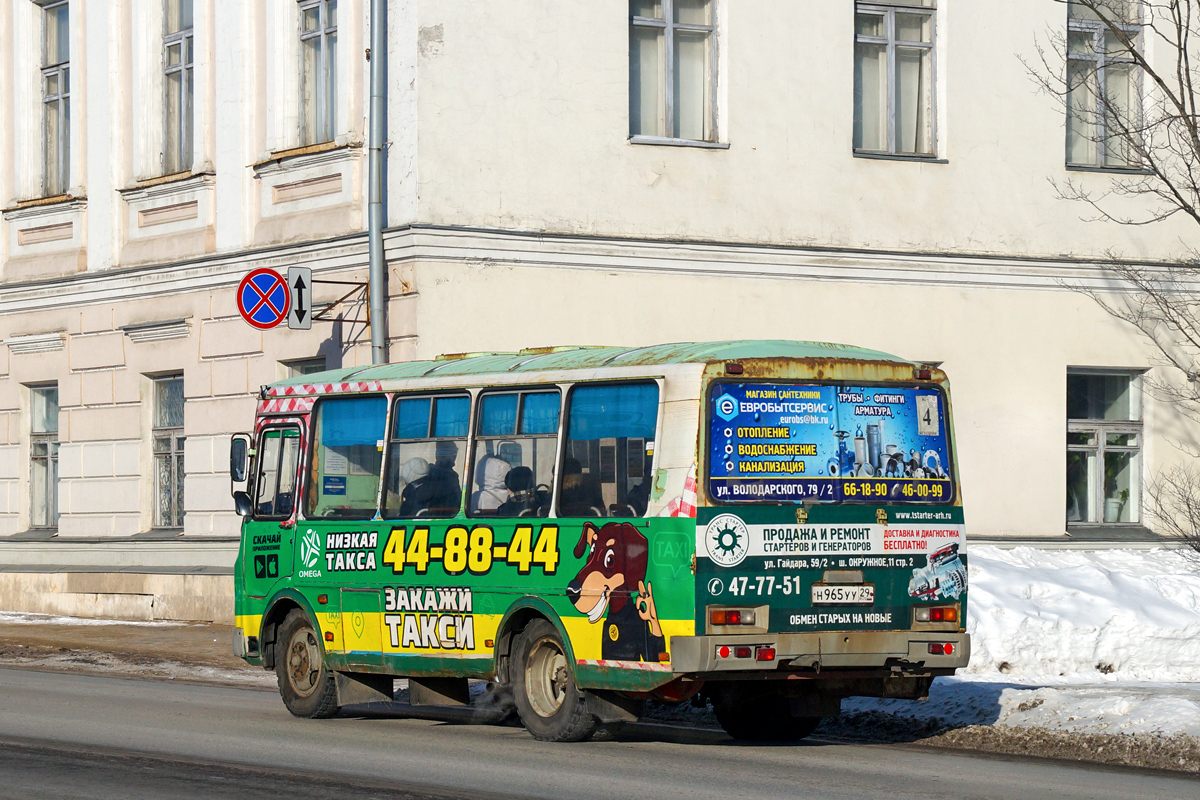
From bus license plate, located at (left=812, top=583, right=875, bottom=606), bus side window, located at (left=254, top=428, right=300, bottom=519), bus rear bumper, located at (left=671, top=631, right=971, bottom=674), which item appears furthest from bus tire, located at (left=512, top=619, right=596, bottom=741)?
bus side window, located at (left=254, top=428, right=300, bottom=519)

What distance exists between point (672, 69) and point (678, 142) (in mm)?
898

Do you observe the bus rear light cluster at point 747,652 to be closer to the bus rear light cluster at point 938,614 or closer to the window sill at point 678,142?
the bus rear light cluster at point 938,614

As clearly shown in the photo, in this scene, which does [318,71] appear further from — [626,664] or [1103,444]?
[626,664]

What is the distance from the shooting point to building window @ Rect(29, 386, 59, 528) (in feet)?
88.3

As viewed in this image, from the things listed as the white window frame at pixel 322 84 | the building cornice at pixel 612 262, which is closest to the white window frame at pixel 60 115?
the building cornice at pixel 612 262

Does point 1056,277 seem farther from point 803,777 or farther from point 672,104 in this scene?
point 803,777

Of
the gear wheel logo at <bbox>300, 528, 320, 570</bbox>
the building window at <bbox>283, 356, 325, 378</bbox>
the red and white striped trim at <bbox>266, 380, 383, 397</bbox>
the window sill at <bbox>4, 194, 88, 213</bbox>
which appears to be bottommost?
the gear wheel logo at <bbox>300, 528, 320, 570</bbox>

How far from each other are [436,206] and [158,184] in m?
5.44

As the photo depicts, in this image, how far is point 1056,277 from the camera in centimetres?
2394

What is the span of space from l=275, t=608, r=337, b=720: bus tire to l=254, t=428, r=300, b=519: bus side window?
32.1 inches

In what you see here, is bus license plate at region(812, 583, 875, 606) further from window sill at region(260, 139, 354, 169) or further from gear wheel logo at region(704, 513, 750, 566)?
window sill at region(260, 139, 354, 169)

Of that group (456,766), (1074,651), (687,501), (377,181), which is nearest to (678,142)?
(377,181)

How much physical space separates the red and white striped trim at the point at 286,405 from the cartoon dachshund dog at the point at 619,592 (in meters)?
3.34

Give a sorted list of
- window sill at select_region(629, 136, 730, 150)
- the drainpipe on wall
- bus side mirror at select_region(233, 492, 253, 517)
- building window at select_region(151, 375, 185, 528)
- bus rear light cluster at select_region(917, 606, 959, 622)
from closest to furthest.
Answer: bus rear light cluster at select_region(917, 606, 959, 622)
bus side mirror at select_region(233, 492, 253, 517)
the drainpipe on wall
window sill at select_region(629, 136, 730, 150)
building window at select_region(151, 375, 185, 528)
